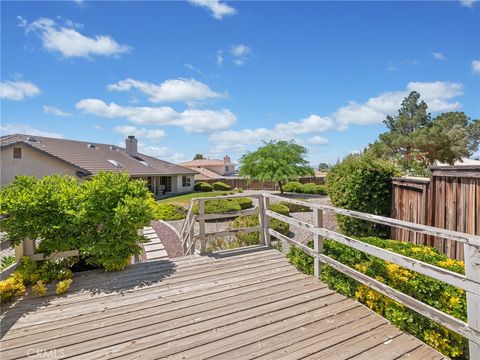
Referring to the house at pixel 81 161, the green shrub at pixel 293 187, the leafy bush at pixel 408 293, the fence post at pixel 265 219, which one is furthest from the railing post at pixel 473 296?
the green shrub at pixel 293 187

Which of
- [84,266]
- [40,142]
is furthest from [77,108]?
[84,266]

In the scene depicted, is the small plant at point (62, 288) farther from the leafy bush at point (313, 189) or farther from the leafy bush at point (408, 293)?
the leafy bush at point (313, 189)

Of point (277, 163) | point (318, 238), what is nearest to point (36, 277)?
point (318, 238)

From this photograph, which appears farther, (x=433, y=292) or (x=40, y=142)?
(x=40, y=142)

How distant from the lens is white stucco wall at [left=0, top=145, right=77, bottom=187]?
15.6 meters

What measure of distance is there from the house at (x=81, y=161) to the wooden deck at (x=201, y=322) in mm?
8095

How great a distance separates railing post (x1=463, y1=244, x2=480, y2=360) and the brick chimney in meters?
29.1

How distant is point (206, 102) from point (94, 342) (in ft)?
62.6

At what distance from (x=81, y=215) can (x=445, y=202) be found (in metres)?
6.21

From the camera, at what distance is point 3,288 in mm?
3062

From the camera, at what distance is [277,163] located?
75.9 feet

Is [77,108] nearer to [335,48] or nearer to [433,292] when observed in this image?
[335,48]

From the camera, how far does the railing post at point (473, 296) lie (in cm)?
181

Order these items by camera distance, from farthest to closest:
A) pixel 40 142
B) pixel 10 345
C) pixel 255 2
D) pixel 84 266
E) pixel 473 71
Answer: pixel 40 142
pixel 473 71
pixel 255 2
pixel 84 266
pixel 10 345
